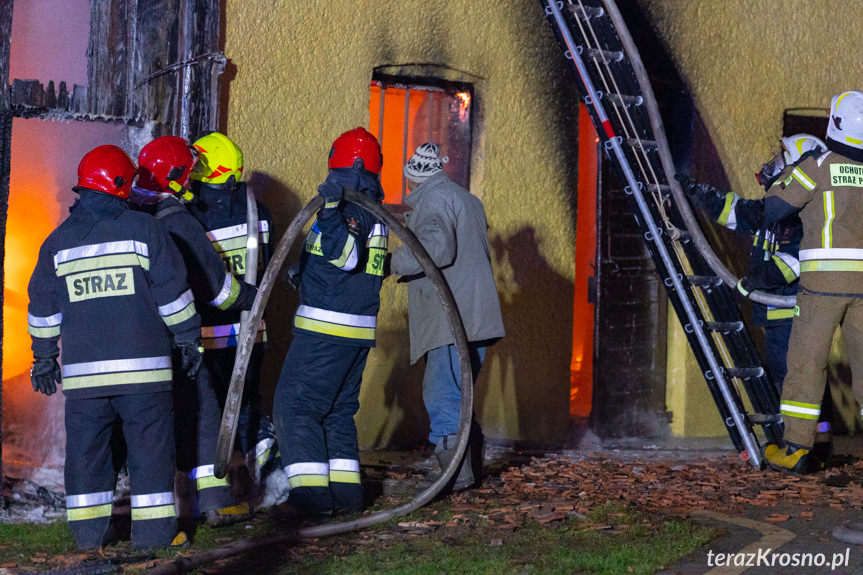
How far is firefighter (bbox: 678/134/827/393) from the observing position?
6648mm

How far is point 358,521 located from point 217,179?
2.08 m

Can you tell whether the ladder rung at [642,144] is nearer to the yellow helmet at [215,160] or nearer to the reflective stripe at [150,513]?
the yellow helmet at [215,160]

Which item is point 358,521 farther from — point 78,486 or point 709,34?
point 709,34

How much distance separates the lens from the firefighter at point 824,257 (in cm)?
623

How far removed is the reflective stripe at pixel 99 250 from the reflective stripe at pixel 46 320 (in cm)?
30

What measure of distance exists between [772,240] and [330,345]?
3030 mm

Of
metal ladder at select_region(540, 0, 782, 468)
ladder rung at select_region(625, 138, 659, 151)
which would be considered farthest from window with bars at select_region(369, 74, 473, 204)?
ladder rung at select_region(625, 138, 659, 151)

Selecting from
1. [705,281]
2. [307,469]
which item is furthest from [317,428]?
[705,281]

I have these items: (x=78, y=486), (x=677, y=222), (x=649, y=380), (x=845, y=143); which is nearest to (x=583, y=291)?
(x=649, y=380)

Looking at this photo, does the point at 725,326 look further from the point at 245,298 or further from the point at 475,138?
the point at 245,298

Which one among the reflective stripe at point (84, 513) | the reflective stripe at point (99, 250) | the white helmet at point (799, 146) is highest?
the white helmet at point (799, 146)

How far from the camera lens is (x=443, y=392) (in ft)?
19.7

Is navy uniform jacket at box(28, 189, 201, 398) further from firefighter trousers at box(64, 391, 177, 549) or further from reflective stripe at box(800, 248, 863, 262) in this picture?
reflective stripe at box(800, 248, 863, 262)

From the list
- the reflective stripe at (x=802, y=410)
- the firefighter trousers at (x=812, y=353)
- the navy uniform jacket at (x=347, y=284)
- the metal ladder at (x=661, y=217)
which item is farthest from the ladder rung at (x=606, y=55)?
the reflective stripe at (x=802, y=410)
